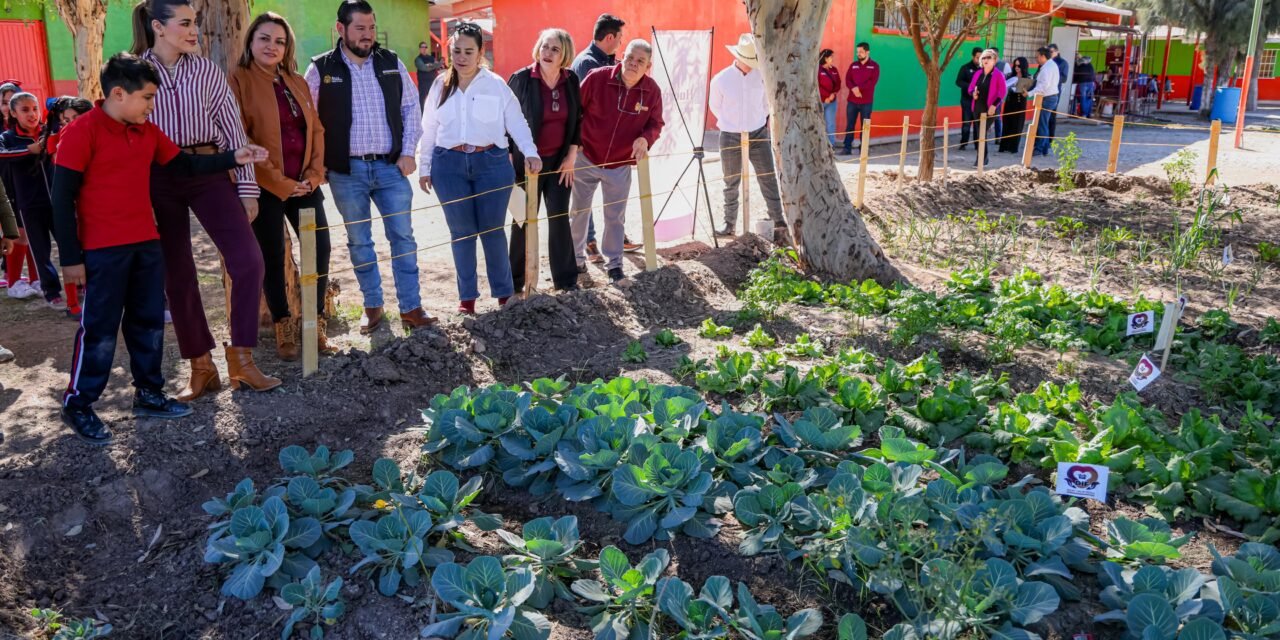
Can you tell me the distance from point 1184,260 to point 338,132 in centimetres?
616

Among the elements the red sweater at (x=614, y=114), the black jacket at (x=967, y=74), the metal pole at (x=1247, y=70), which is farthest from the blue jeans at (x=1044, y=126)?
the red sweater at (x=614, y=114)

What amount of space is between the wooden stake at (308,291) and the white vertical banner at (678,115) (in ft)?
11.6

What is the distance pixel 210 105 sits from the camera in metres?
4.16

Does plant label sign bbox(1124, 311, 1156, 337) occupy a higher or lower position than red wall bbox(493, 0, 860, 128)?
lower

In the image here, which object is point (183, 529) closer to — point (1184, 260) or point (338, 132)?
point (338, 132)

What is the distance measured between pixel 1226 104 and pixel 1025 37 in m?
5.93

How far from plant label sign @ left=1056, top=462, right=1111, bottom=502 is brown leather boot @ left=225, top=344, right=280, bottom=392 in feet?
11.2

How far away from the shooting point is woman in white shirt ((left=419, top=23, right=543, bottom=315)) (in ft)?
17.8

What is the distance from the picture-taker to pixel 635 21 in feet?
50.9

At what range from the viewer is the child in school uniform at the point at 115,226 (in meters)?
3.64

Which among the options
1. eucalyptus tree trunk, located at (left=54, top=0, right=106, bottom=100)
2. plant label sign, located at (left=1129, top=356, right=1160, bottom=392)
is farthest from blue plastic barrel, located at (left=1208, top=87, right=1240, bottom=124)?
eucalyptus tree trunk, located at (left=54, top=0, right=106, bottom=100)

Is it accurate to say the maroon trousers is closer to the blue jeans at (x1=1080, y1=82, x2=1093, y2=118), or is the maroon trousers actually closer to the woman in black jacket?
the woman in black jacket

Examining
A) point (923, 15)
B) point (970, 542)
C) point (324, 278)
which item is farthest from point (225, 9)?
point (923, 15)

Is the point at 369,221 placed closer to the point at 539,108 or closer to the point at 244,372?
the point at 244,372
